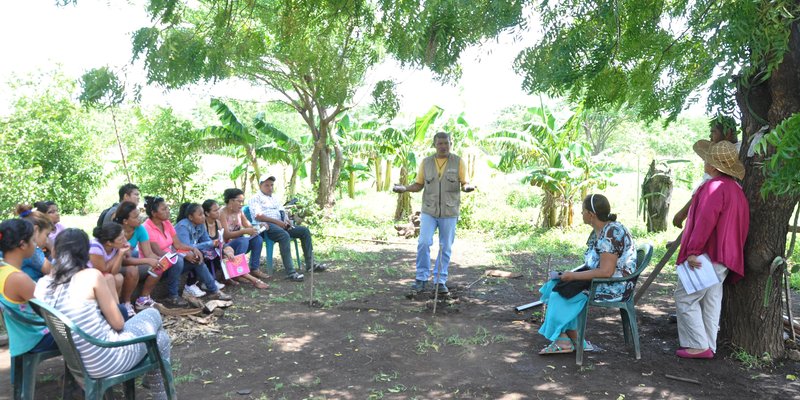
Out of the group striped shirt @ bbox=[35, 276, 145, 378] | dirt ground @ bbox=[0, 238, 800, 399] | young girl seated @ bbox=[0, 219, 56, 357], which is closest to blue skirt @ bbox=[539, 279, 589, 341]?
dirt ground @ bbox=[0, 238, 800, 399]

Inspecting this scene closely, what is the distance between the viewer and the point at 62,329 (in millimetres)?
3137

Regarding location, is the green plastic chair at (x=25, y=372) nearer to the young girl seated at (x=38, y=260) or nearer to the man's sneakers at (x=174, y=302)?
the young girl seated at (x=38, y=260)

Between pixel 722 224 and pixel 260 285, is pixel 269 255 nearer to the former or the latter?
pixel 260 285

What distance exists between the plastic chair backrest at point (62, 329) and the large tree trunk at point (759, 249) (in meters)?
4.48

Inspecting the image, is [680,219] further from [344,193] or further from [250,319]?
[344,193]

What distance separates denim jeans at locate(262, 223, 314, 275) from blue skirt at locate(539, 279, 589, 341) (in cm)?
361

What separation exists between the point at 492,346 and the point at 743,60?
275 cm

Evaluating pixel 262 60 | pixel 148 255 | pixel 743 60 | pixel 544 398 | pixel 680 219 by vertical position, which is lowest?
pixel 544 398

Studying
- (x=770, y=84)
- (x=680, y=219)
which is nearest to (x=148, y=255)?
(x=680, y=219)

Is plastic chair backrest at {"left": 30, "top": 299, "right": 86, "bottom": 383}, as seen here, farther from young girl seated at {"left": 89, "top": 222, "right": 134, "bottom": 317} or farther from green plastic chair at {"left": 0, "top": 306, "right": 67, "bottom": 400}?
young girl seated at {"left": 89, "top": 222, "right": 134, "bottom": 317}

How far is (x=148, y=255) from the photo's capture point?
582 centimetres

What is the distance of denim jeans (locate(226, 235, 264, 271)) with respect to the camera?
7.41m

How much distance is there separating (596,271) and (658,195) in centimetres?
794

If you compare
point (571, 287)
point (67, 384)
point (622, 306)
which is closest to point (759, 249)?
point (622, 306)
